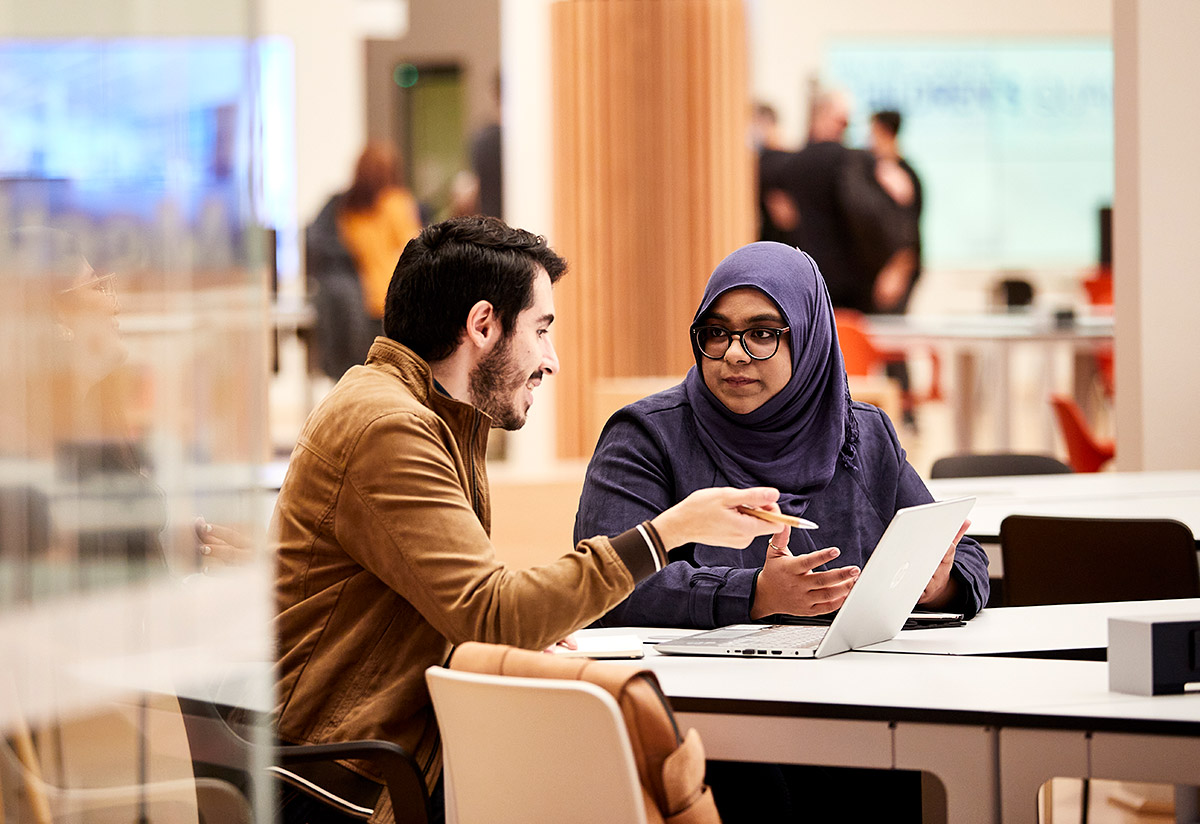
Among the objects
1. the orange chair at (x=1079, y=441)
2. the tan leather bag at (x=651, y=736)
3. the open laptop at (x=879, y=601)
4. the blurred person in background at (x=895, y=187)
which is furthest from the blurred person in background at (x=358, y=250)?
the tan leather bag at (x=651, y=736)

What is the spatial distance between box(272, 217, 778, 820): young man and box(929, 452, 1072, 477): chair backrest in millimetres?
2218

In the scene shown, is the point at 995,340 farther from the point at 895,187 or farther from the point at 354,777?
the point at 354,777

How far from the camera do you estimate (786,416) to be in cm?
254

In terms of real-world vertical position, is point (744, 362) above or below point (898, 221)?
below

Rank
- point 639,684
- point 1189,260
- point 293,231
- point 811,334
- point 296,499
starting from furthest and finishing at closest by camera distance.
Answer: point 293,231 → point 1189,260 → point 811,334 → point 296,499 → point 639,684

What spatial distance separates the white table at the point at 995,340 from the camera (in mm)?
6906

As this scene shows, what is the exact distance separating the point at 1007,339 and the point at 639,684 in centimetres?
580

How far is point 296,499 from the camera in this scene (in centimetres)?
194

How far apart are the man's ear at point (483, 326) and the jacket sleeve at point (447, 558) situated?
23 cm

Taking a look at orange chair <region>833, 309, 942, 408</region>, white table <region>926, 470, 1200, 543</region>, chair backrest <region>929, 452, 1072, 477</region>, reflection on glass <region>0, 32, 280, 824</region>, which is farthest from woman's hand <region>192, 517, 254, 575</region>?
orange chair <region>833, 309, 942, 408</region>

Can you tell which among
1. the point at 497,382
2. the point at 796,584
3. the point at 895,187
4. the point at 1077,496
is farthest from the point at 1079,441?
the point at 497,382

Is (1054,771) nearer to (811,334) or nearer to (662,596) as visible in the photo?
(662,596)

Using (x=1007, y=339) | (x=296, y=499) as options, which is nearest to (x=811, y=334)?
(x=296, y=499)

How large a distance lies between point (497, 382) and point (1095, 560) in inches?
51.9
